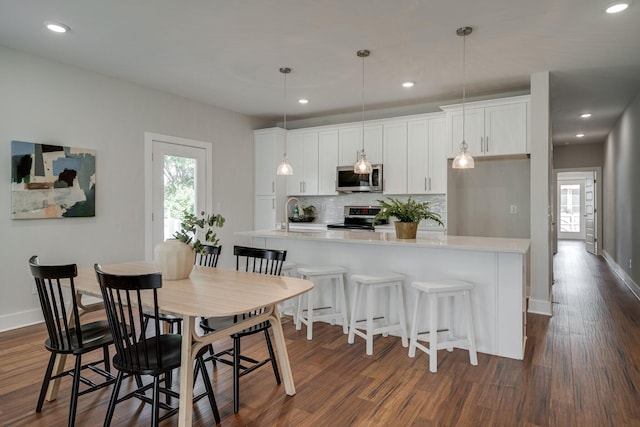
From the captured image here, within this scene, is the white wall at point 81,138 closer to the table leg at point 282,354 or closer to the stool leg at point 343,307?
the stool leg at point 343,307

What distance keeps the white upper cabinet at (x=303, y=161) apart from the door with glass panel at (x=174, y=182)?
1.42 metres

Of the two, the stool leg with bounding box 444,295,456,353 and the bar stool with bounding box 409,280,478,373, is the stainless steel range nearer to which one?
the stool leg with bounding box 444,295,456,353

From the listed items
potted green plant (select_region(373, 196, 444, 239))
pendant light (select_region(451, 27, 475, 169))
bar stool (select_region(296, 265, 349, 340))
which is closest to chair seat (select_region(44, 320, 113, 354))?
bar stool (select_region(296, 265, 349, 340))

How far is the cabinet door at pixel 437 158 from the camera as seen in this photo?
17.0 feet

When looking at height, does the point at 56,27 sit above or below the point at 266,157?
above

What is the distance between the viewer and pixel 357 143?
5.84 meters

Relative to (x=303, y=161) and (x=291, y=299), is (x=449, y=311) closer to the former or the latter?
(x=291, y=299)

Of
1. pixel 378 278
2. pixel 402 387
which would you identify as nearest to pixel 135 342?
pixel 402 387

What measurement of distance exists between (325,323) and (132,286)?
2441mm

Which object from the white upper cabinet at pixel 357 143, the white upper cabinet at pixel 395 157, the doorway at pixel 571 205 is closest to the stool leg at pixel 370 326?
the white upper cabinet at pixel 395 157

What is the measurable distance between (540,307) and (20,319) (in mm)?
5312

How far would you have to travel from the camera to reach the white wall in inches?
144

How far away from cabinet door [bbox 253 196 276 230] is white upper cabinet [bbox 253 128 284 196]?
97mm

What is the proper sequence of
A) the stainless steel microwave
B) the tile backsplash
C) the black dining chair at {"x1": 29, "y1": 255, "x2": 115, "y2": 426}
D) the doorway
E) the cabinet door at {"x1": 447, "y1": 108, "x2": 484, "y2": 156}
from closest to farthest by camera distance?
the black dining chair at {"x1": 29, "y1": 255, "x2": 115, "y2": 426} → the cabinet door at {"x1": 447, "y1": 108, "x2": 484, "y2": 156} → the stainless steel microwave → the tile backsplash → the doorway
